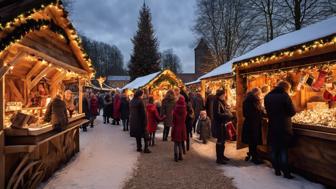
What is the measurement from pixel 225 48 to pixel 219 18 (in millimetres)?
3240

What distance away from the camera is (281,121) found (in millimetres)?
6629

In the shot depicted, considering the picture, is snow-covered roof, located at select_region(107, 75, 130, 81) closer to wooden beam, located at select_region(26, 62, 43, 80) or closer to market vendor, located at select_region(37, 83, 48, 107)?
market vendor, located at select_region(37, 83, 48, 107)

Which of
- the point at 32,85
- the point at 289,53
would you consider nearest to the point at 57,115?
the point at 32,85

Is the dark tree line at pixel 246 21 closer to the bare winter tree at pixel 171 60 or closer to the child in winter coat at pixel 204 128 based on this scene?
the child in winter coat at pixel 204 128

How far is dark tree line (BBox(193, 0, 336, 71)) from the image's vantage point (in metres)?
24.7

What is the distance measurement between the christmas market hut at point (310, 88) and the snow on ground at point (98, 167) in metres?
3.37

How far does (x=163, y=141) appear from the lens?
11.9m

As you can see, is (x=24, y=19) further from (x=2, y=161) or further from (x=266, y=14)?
(x=266, y=14)

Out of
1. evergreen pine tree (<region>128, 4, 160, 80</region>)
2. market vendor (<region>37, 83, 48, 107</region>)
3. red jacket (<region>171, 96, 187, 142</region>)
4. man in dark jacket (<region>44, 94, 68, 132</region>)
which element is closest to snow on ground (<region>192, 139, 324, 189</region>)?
red jacket (<region>171, 96, 187, 142</region>)

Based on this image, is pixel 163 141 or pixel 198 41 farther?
pixel 198 41

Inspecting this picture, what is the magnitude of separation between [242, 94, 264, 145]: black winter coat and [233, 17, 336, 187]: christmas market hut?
452mm

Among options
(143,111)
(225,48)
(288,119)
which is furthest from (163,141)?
(225,48)

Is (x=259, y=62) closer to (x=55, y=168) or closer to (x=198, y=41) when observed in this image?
(x=55, y=168)

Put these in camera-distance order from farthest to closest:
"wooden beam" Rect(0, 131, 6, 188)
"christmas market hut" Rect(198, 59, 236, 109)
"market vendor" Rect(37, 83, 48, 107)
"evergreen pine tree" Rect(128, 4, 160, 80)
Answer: "evergreen pine tree" Rect(128, 4, 160, 80) → "christmas market hut" Rect(198, 59, 236, 109) → "market vendor" Rect(37, 83, 48, 107) → "wooden beam" Rect(0, 131, 6, 188)
